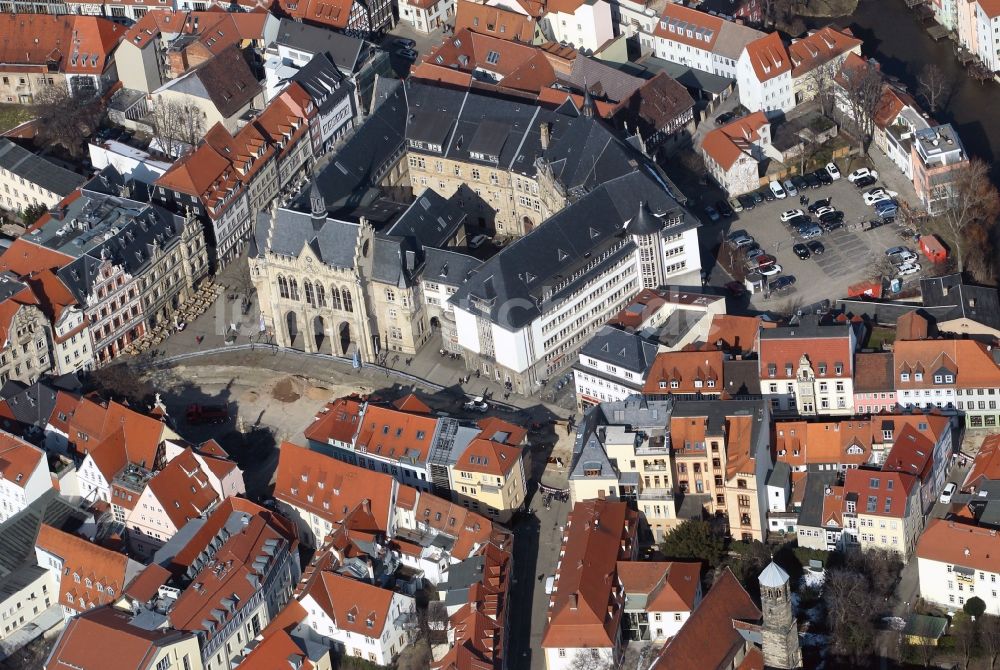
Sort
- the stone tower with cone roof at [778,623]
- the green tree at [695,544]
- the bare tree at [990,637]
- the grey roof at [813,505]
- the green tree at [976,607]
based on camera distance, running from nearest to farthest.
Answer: the stone tower with cone roof at [778,623], the bare tree at [990,637], the green tree at [976,607], the green tree at [695,544], the grey roof at [813,505]

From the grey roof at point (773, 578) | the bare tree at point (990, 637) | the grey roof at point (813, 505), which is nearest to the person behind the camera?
the grey roof at point (773, 578)

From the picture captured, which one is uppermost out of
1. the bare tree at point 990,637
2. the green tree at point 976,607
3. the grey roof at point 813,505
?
the grey roof at point 813,505

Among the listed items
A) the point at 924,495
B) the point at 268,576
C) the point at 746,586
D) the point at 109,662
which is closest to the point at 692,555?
the point at 746,586

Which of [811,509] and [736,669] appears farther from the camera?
[811,509]

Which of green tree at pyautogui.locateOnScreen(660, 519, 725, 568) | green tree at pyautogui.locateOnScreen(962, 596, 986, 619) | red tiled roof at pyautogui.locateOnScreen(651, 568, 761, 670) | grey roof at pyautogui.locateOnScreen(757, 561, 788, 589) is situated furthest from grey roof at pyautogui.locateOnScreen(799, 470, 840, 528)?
grey roof at pyautogui.locateOnScreen(757, 561, 788, 589)

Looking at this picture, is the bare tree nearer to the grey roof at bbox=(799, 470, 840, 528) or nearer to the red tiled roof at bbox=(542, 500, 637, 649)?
the grey roof at bbox=(799, 470, 840, 528)

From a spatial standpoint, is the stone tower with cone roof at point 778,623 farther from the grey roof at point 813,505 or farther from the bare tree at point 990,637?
the bare tree at point 990,637

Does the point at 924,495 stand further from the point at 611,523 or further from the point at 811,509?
the point at 611,523

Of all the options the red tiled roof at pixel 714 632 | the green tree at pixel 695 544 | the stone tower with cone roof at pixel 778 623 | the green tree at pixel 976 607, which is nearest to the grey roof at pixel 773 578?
the stone tower with cone roof at pixel 778 623
